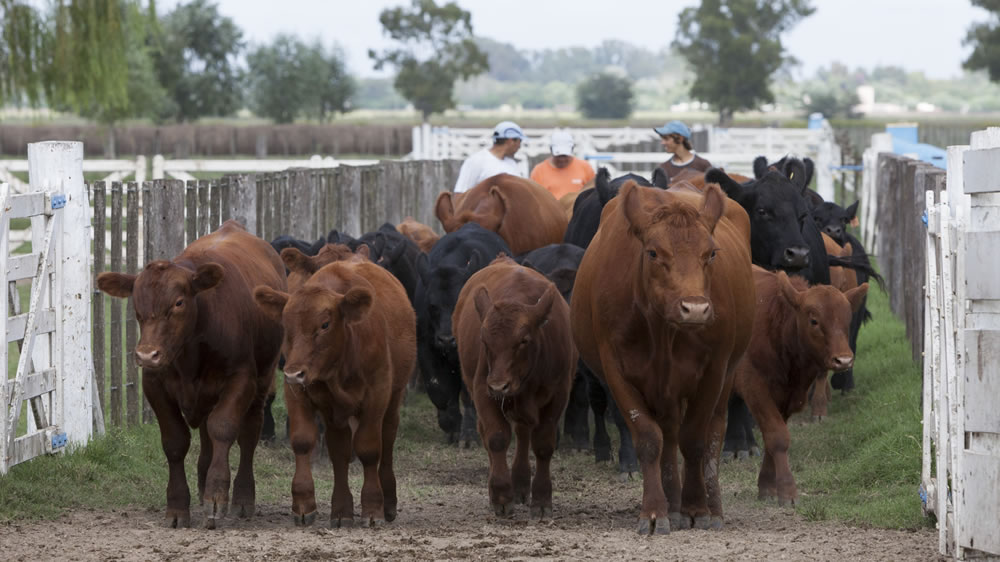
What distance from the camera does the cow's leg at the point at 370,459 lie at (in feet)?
25.5

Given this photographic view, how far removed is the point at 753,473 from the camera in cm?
987

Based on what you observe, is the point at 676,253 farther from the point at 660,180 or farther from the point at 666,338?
the point at 660,180

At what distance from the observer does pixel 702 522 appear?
7.60 metres

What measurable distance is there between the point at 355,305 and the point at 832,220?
7028 millimetres

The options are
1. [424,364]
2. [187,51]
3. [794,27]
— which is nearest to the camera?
[424,364]

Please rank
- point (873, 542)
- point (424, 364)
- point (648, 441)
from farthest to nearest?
point (424, 364) → point (648, 441) → point (873, 542)

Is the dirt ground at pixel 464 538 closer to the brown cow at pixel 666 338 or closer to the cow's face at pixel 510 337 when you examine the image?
the brown cow at pixel 666 338

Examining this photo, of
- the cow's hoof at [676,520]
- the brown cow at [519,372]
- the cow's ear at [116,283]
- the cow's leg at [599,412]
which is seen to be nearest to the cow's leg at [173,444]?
the cow's ear at [116,283]

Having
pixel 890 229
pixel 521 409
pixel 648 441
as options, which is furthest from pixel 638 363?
pixel 890 229

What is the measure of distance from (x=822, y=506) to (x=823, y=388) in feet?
12.1

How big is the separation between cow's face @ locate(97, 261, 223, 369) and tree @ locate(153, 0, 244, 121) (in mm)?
68349

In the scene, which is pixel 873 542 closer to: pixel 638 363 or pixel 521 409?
pixel 638 363

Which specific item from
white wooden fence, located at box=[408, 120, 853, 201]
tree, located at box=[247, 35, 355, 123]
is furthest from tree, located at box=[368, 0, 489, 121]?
white wooden fence, located at box=[408, 120, 853, 201]

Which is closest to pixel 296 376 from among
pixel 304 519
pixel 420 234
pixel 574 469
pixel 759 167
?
pixel 304 519
